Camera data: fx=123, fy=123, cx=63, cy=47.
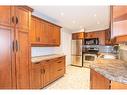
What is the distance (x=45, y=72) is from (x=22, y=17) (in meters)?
1.72

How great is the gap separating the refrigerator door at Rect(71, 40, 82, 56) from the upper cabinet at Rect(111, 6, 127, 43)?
17.9ft

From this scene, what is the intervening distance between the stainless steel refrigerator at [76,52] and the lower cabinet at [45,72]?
96.7 inches

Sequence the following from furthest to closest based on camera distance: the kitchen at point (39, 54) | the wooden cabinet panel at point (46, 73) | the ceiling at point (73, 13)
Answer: the wooden cabinet panel at point (46, 73) < the ceiling at point (73, 13) < the kitchen at point (39, 54)

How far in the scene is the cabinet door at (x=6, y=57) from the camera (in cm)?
192

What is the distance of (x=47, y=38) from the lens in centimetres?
405

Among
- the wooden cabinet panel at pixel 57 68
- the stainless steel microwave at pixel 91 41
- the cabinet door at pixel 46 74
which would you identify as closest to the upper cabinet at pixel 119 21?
the cabinet door at pixel 46 74

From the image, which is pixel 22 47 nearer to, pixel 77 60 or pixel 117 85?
pixel 117 85

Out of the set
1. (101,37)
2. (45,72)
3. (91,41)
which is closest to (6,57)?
(45,72)

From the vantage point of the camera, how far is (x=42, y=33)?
147 inches

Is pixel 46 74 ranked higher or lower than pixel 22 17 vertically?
lower

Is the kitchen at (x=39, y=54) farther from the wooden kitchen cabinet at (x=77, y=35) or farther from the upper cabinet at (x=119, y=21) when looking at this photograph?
the wooden kitchen cabinet at (x=77, y=35)

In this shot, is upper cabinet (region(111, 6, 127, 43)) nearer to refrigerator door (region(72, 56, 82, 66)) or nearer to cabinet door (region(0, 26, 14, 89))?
cabinet door (region(0, 26, 14, 89))

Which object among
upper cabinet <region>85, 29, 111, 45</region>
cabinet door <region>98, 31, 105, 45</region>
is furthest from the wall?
cabinet door <region>98, 31, 105, 45</region>
